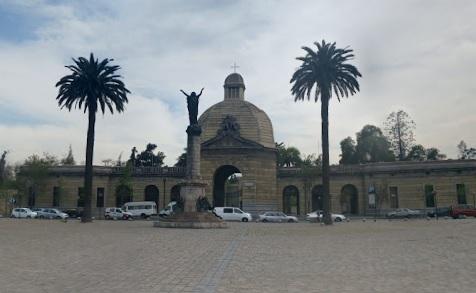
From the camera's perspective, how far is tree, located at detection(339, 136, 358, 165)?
84375 millimetres

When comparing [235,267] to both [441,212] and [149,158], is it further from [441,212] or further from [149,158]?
[149,158]

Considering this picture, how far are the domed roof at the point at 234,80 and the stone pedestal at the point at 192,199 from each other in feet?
109

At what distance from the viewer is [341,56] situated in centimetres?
3947

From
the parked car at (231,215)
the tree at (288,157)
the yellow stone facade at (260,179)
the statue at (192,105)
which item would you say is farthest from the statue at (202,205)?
the tree at (288,157)

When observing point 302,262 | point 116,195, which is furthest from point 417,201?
point 302,262

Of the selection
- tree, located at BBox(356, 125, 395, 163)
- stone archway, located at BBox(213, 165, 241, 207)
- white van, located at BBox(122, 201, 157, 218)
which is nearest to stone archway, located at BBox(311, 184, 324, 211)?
stone archway, located at BBox(213, 165, 241, 207)

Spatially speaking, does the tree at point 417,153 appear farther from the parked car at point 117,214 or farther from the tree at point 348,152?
the parked car at point 117,214

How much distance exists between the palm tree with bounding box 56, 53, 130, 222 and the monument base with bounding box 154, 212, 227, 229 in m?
10.1

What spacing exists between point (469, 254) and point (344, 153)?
236 ft

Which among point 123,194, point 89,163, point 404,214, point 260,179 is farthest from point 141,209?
point 404,214

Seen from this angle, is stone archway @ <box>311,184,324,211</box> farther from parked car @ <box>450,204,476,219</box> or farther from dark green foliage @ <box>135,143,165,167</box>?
dark green foliage @ <box>135,143,165,167</box>

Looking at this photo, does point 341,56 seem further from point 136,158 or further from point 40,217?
point 136,158

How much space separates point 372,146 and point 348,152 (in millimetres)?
4888

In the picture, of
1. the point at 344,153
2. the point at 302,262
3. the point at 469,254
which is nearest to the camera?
the point at 302,262
